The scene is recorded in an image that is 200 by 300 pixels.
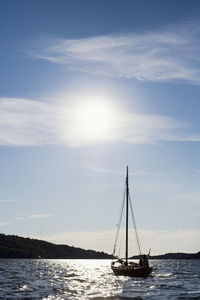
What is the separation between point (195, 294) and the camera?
67.6 meters

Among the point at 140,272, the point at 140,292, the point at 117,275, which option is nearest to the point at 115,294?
the point at 140,292

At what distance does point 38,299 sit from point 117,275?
172 ft

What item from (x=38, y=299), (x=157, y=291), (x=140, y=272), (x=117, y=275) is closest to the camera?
(x=38, y=299)

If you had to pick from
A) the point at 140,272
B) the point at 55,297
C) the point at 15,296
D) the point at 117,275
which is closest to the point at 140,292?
the point at 55,297

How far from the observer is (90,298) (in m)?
59.8

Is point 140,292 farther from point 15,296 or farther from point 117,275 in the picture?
point 117,275

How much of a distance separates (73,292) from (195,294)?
58.6ft

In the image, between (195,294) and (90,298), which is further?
(195,294)

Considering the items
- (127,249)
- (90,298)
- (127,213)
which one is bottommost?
(90,298)

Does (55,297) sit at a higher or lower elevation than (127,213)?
lower

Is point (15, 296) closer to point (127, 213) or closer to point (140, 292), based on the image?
point (140, 292)

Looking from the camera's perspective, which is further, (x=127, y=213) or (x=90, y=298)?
(x=127, y=213)

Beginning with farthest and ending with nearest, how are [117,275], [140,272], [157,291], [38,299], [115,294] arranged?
[117,275] → [140,272] → [157,291] → [115,294] → [38,299]

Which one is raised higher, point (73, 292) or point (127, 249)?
point (127, 249)
